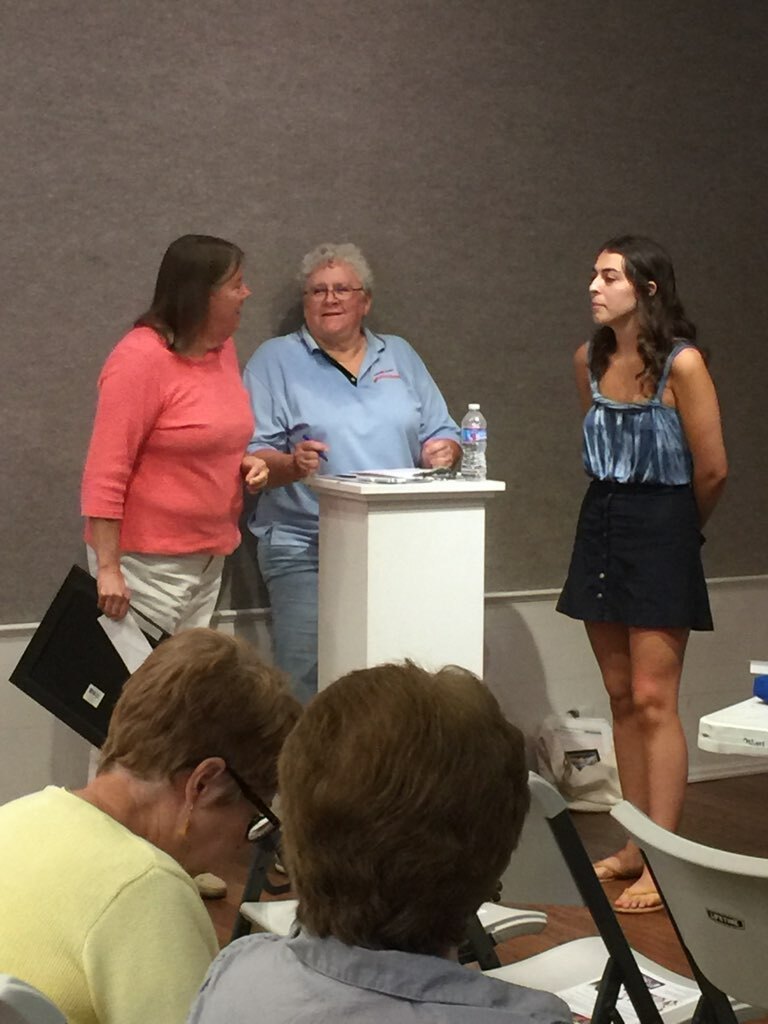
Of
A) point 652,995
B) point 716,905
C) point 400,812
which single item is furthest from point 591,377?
point 400,812

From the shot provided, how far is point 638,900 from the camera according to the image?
3.63 m

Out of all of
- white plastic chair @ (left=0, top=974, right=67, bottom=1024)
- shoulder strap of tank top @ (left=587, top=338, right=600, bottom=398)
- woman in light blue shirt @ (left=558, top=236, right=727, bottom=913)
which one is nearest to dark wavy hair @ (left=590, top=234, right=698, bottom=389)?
woman in light blue shirt @ (left=558, top=236, right=727, bottom=913)

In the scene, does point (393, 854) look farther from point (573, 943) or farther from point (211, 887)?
point (211, 887)

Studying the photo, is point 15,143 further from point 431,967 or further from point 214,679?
point 431,967

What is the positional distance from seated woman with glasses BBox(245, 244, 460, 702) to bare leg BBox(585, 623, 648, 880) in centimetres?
77

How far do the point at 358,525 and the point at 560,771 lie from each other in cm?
139

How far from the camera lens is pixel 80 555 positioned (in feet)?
13.5

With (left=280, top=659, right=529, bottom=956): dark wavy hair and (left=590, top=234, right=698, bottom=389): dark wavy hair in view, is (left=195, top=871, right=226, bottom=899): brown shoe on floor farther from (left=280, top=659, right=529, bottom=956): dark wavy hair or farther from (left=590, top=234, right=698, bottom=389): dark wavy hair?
(left=280, top=659, right=529, bottom=956): dark wavy hair

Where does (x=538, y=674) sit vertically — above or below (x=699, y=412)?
below

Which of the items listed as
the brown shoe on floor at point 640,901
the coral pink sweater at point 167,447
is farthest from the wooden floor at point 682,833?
the coral pink sweater at point 167,447

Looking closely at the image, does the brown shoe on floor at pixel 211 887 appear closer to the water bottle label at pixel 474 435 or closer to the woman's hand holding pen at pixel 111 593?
the woman's hand holding pen at pixel 111 593

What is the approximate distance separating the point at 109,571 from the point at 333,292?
112 centimetres

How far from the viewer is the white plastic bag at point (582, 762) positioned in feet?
15.2

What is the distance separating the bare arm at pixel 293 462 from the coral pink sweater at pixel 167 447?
167 millimetres
